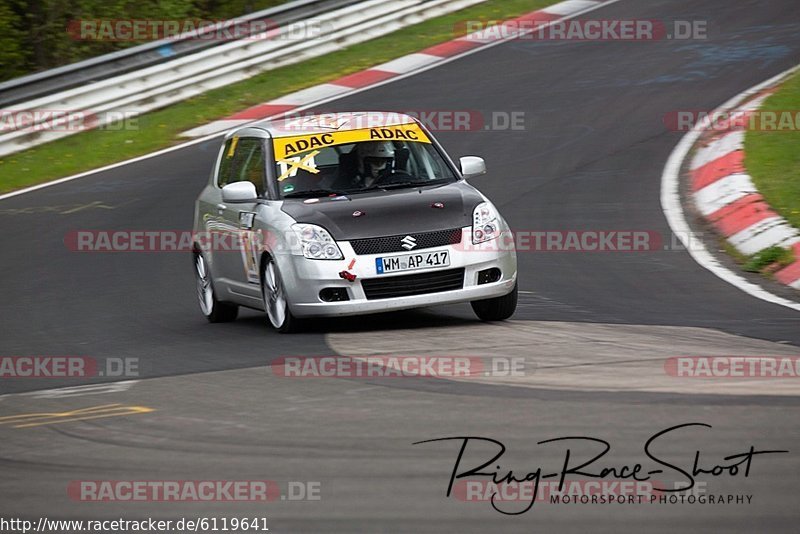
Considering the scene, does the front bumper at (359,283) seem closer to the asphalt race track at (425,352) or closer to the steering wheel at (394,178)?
the asphalt race track at (425,352)

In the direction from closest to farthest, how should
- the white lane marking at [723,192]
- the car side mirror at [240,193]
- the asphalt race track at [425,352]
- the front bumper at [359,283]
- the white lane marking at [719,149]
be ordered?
the asphalt race track at [425,352]
the front bumper at [359,283]
the car side mirror at [240,193]
the white lane marking at [723,192]
the white lane marking at [719,149]

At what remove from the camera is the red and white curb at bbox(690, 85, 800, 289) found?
11.3 metres

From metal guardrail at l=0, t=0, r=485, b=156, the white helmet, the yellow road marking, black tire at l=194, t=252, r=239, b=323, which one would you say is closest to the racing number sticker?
the white helmet

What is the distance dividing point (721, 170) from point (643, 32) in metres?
7.97

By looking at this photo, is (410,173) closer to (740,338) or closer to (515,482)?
(740,338)

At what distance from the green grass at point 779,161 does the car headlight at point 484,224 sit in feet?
10.1

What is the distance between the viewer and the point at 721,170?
1409 cm

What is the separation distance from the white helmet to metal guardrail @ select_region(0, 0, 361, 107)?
32.1 ft

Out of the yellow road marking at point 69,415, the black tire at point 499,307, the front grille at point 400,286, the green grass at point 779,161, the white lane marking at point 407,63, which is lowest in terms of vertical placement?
the black tire at point 499,307

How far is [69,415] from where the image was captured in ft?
23.7

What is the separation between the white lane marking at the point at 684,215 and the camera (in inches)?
404

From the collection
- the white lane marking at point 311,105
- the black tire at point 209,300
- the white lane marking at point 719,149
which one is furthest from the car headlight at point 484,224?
the white lane marking at point 311,105

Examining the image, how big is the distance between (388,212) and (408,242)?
0.30 meters

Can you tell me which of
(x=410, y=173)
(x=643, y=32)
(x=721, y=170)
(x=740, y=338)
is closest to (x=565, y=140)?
(x=721, y=170)
